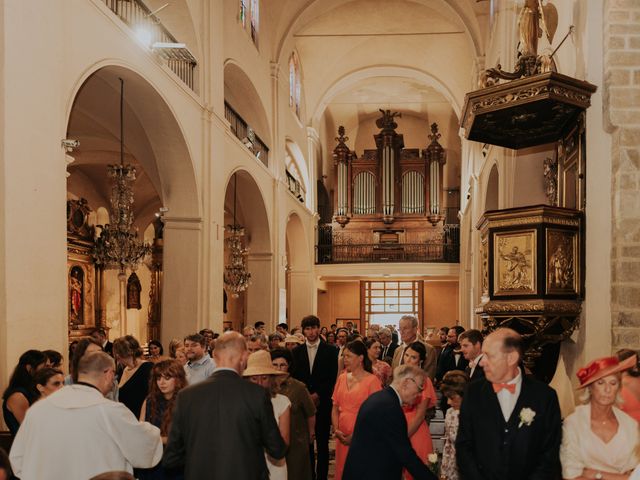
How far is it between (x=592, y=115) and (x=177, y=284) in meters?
8.20

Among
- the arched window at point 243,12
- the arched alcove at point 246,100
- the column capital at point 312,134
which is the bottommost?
the arched alcove at point 246,100

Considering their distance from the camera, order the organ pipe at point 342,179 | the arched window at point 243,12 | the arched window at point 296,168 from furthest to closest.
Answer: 1. the organ pipe at point 342,179
2. the arched window at point 296,168
3. the arched window at point 243,12

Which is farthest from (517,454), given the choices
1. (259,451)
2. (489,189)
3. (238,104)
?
A: (238,104)

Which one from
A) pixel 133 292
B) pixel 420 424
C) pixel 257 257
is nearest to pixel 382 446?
pixel 420 424

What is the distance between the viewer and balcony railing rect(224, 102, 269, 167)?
54.1 ft

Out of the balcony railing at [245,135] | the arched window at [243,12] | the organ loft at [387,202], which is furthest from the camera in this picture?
the organ loft at [387,202]

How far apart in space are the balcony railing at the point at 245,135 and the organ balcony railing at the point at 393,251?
30.5 ft

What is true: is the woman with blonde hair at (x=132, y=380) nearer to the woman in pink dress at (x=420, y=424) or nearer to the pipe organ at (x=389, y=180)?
the woman in pink dress at (x=420, y=424)

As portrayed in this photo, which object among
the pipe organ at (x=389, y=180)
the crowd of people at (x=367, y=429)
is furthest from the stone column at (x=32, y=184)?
the pipe organ at (x=389, y=180)

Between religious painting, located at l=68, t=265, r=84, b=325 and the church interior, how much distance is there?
5cm

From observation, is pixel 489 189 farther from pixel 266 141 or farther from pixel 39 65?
pixel 39 65

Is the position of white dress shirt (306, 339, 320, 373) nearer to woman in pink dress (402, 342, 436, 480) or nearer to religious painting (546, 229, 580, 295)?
woman in pink dress (402, 342, 436, 480)

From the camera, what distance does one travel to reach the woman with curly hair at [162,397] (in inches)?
211

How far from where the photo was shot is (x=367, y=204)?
95.3 ft
